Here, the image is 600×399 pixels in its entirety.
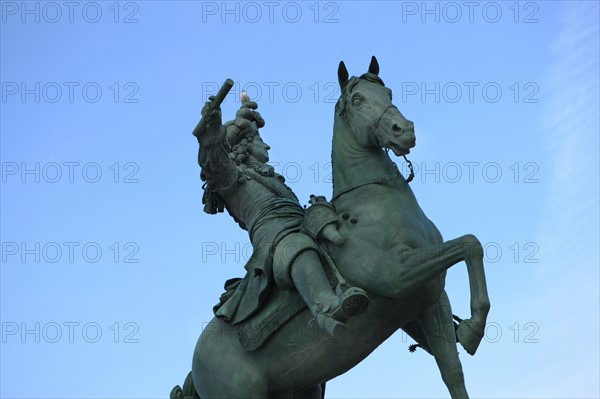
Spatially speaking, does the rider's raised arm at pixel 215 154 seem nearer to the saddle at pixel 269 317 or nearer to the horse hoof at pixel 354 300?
the saddle at pixel 269 317

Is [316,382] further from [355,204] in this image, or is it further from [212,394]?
[355,204]

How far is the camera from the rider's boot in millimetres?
9648

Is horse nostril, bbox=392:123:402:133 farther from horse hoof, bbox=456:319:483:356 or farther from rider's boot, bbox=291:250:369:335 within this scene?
horse hoof, bbox=456:319:483:356

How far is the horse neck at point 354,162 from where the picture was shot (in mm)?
10547

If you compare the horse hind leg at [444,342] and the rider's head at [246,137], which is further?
the rider's head at [246,137]

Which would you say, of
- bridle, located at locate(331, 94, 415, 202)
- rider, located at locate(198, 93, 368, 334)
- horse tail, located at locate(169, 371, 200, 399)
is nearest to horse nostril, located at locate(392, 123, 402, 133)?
bridle, located at locate(331, 94, 415, 202)

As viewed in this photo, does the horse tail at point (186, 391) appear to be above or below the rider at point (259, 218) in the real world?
below

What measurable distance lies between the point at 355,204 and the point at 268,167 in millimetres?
1940

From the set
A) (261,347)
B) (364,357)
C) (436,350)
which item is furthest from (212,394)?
(436,350)

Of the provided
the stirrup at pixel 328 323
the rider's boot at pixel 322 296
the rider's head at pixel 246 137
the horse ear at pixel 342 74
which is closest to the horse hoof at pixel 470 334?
the rider's boot at pixel 322 296

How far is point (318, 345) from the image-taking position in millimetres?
10523

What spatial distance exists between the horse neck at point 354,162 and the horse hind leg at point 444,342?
4.46ft

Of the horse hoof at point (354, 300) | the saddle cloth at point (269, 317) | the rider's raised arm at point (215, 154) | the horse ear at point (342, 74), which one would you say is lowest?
the horse hoof at point (354, 300)

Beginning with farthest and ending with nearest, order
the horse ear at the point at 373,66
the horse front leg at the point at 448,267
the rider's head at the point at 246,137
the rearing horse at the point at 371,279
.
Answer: the rider's head at the point at 246,137
the horse ear at the point at 373,66
the rearing horse at the point at 371,279
the horse front leg at the point at 448,267
